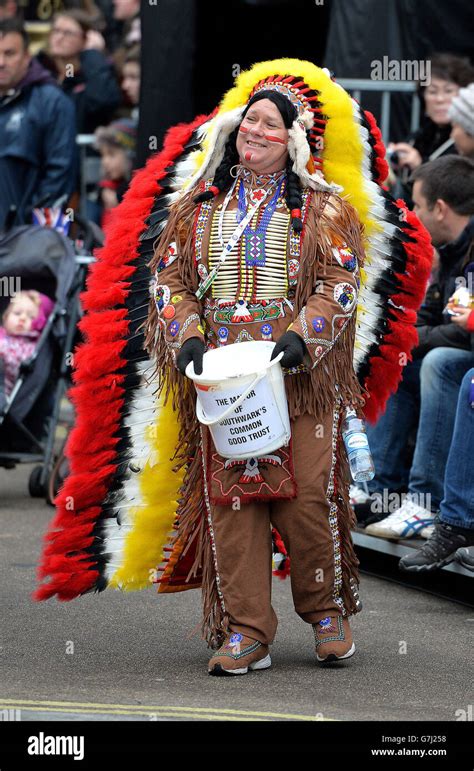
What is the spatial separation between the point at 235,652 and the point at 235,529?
40 cm

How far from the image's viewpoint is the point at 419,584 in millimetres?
6613

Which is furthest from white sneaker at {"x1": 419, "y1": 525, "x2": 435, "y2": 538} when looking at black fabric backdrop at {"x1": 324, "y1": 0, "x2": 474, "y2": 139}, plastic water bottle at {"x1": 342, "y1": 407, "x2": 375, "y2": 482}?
black fabric backdrop at {"x1": 324, "y1": 0, "x2": 474, "y2": 139}

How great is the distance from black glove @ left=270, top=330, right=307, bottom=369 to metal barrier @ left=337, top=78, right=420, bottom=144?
4734mm

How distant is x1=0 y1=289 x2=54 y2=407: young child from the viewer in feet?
27.3

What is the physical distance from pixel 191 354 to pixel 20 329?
3.58 metres

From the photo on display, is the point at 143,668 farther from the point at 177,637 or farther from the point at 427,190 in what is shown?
the point at 427,190

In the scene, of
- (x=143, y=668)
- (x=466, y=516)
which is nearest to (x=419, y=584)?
(x=466, y=516)

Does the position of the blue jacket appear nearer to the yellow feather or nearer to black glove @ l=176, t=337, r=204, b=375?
the yellow feather

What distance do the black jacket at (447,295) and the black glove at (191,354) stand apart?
171 centimetres

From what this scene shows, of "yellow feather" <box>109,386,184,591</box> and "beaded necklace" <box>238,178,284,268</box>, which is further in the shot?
"yellow feather" <box>109,386,184,591</box>

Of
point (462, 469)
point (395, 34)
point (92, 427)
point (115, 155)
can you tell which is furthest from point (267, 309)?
point (115, 155)

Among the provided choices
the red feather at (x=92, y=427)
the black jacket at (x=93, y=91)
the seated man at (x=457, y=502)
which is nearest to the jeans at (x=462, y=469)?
the seated man at (x=457, y=502)

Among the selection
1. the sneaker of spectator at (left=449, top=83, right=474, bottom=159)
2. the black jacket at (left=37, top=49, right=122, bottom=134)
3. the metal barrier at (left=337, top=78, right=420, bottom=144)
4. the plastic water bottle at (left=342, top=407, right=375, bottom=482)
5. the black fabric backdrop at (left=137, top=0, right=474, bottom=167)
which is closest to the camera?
the plastic water bottle at (left=342, top=407, right=375, bottom=482)

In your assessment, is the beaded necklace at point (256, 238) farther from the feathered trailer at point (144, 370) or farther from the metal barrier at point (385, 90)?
the metal barrier at point (385, 90)
